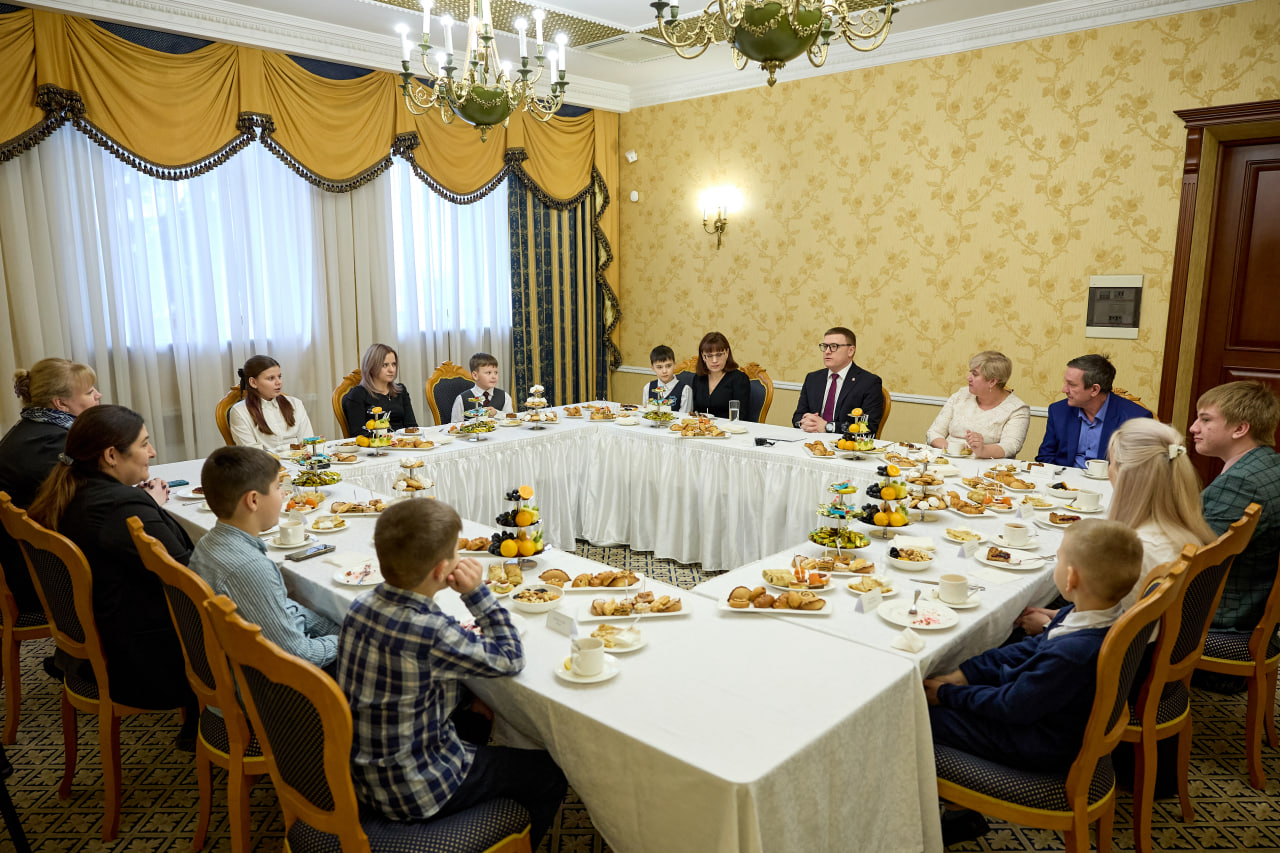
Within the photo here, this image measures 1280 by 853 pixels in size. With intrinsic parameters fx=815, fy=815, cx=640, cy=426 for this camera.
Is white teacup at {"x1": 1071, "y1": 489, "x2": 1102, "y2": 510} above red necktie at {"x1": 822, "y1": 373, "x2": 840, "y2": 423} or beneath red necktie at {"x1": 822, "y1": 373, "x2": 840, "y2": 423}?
beneath

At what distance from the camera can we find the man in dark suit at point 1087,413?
144 inches

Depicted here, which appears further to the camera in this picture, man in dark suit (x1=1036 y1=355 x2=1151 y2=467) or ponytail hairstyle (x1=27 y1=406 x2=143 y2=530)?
man in dark suit (x1=1036 y1=355 x2=1151 y2=467)

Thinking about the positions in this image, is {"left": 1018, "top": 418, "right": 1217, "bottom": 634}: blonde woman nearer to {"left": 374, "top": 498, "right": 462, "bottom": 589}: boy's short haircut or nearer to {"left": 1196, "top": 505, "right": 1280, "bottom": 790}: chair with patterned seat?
{"left": 1196, "top": 505, "right": 1280, "bottom": 790}: chair with patterned seat

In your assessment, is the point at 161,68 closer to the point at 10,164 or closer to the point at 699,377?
the point at 10,164

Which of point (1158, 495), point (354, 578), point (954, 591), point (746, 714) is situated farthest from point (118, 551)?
point (1158, 495)

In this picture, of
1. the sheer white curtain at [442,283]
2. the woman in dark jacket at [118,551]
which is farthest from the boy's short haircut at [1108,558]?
the sheer white curtain at [442,283]

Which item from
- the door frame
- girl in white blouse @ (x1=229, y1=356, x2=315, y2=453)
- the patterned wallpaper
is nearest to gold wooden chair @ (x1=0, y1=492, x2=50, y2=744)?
girl in white blouse @ (x1=229, y1=356, x2=315, y2=453)

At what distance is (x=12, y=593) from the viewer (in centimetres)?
269

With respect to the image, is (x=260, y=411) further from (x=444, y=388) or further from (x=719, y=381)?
(x=719, y=381)

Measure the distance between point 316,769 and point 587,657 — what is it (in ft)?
1.83

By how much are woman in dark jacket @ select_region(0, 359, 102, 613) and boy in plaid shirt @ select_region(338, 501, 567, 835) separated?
1858 mm

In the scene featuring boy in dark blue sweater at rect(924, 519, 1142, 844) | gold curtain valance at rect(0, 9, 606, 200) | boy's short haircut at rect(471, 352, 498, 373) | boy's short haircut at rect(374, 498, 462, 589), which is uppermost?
gold curtain valance at rect(0, 9, 606, 200)

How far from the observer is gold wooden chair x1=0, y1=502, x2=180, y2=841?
211 centimetres

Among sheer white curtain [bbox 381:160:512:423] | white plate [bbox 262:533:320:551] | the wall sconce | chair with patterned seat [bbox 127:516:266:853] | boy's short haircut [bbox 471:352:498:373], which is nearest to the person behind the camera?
chair with patterned seat [bbox 127:516:266:853]
